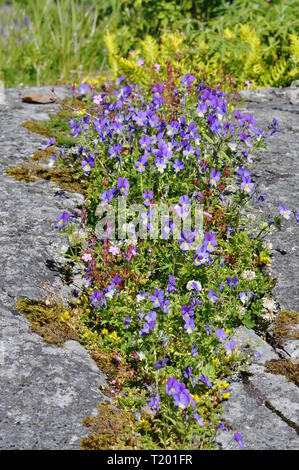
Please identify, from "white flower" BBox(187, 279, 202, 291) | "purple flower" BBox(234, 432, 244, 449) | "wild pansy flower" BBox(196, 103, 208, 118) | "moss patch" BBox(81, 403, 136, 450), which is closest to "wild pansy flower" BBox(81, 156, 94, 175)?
"wild pansy flower" BBox(196, 103, 208, 118)

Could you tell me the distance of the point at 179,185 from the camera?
5082mm

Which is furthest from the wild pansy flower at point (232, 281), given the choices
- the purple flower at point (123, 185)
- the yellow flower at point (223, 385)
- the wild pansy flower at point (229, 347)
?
the purple flower at point (123, 185)

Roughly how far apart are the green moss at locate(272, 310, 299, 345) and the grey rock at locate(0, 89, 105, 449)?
1209 mm

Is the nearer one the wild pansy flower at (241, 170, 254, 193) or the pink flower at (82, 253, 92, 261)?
the pink flower at (82, 253, 92, 261)

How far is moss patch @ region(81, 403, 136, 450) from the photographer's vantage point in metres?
3.27

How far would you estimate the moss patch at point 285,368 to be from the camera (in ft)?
12.5

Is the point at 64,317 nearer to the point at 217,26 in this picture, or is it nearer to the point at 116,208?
the point at 116,208

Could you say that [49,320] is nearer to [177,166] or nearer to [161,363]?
[161,363]

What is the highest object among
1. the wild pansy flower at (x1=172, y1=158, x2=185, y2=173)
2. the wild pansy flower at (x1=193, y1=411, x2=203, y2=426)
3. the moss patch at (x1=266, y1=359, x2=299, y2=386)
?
the wild pansy flower at (x1=172, y1=158, x2=185, y2=173)

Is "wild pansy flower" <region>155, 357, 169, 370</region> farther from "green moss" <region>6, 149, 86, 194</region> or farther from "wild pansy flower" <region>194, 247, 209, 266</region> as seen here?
"green moss" <region>6, 149, 86, 194</region>

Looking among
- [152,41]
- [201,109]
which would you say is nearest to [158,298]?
[201,109]

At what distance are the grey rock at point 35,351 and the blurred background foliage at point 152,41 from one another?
2.63 meters

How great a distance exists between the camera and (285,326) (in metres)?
4.14

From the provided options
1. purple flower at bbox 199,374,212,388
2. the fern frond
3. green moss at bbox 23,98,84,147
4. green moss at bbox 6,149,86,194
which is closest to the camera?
purple flower at bbox 199,374,212,388
